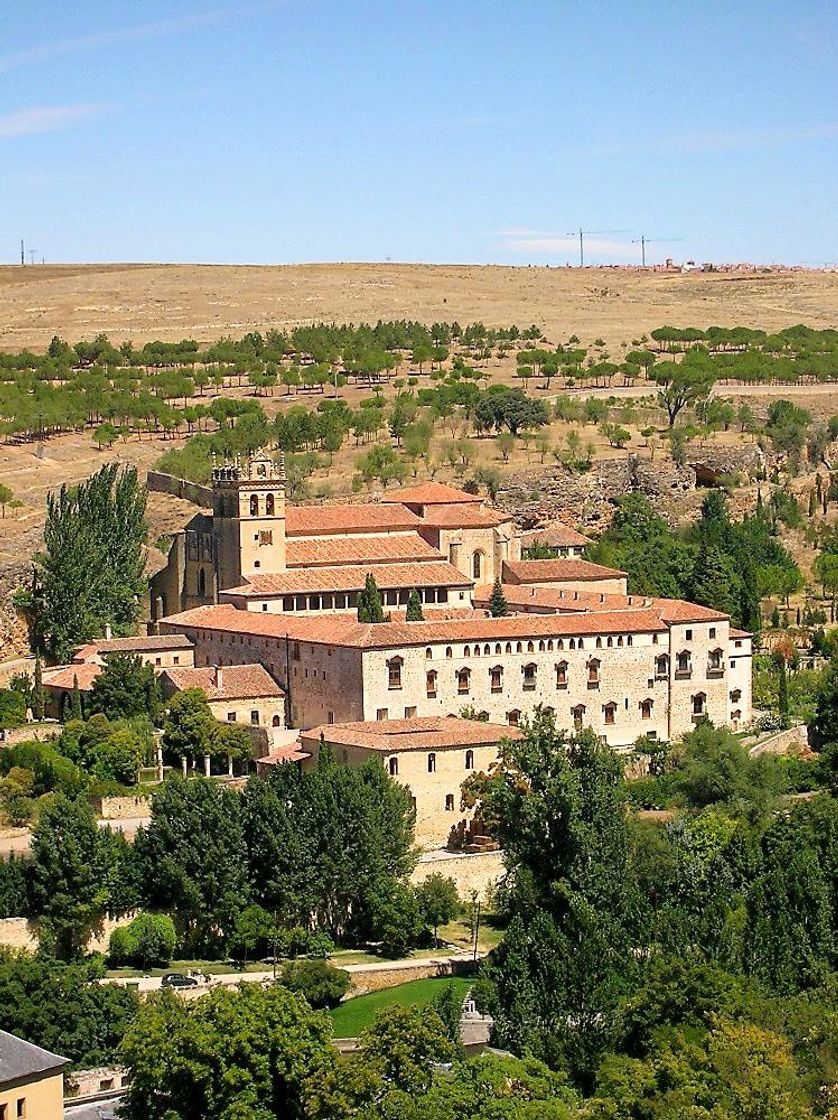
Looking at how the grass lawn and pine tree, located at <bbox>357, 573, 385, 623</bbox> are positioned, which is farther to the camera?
pine tree, located at <bbox>357, 573, 385, 623</bbox>

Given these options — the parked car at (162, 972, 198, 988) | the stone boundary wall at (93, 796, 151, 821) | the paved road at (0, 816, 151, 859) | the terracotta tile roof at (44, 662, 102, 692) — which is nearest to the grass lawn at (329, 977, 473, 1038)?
the parked car at (162, 972, 198, 988)

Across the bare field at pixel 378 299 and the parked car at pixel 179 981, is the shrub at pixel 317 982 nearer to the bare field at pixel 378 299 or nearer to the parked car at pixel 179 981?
the parked car at pixel 179 981

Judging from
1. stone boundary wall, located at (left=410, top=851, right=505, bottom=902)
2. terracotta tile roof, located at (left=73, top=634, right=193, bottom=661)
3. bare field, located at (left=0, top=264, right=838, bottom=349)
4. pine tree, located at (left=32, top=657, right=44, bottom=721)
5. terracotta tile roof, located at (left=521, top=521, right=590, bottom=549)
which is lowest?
stone boundary wall, located at (left=410, top=851, right=505, bottom=902)

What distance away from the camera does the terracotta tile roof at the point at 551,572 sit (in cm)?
7094

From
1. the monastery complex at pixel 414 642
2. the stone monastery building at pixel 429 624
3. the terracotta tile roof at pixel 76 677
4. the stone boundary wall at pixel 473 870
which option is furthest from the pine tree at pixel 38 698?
the stone boundary wall at pixel 473 870

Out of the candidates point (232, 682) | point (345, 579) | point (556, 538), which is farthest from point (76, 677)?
point (556, 538)

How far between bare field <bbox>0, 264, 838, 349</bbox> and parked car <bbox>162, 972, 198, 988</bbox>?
81.9 m

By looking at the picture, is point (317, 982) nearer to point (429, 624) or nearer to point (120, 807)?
point (120, 807)

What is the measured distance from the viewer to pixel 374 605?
66.2 meters

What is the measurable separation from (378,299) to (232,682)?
91.6m

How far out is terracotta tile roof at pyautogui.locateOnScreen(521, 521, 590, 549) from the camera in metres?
76.8

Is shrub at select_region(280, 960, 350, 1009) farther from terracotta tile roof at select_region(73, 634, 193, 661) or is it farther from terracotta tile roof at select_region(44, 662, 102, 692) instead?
terracotta tile roof at select_region(73, 634, 193, 661)

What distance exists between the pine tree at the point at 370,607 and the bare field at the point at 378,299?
215 feet

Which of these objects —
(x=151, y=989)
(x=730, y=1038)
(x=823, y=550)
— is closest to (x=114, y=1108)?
(x=151, y=989)
